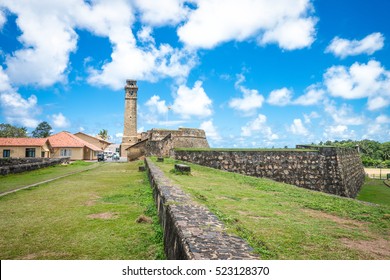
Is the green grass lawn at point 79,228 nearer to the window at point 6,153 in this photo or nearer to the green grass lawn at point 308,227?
the green grass lawn at point 308,227

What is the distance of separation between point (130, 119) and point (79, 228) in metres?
48.1

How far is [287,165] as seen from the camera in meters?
19.2

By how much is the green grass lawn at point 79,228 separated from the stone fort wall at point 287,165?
36.7ft

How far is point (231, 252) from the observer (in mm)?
2738

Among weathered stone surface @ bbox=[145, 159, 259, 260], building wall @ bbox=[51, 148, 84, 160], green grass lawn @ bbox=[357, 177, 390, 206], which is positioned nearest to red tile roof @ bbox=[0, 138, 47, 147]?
building wall @ bbox=[51, 148, 84, 160]

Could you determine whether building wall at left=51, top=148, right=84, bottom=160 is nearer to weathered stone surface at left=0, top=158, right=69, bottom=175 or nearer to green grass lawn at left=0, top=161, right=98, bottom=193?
weathered stone surface at left=0, top=158, right=69, bottom=175

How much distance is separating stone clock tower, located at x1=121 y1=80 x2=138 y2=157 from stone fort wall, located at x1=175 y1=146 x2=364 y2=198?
111 feet

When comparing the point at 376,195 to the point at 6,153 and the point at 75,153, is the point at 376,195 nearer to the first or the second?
the point at 75,153

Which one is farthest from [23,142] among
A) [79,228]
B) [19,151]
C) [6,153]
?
[79,228]

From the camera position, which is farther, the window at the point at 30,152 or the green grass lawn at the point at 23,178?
the window at the point at 30,152

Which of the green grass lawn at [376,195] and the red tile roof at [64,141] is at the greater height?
the red tile roof at [64,141]

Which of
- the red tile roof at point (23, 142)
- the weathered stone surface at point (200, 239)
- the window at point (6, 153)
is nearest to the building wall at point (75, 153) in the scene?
the red tile roof at point (23, 142)

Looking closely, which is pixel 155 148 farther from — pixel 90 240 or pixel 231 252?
pixel 231 252

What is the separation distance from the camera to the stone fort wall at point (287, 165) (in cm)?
1894
